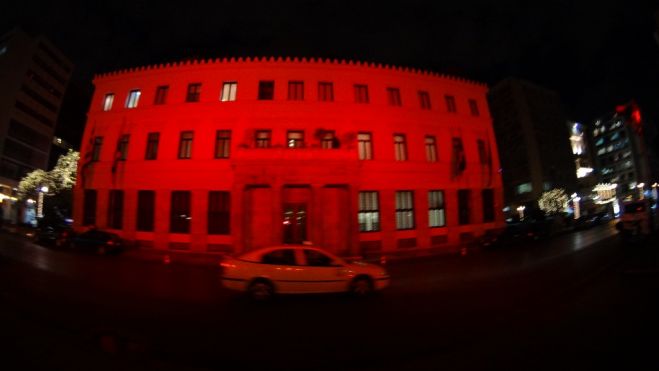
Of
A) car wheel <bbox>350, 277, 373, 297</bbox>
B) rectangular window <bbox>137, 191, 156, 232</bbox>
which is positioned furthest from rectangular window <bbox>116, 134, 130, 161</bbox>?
car wheel <bbox>350, 277, 373, 297</bbox>

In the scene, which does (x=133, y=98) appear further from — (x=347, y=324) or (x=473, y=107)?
(x=473, y=107)

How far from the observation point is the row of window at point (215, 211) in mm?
19172

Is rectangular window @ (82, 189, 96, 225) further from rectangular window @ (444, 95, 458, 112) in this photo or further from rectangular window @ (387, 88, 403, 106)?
rectangular window @ (444, 95, 458, 112)

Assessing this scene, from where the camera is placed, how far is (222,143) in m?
19.7

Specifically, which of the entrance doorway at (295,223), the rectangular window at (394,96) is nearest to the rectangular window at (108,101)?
the entrance doorway at (295,223)

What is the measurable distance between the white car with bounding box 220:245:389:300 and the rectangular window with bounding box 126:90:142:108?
18.8 metres

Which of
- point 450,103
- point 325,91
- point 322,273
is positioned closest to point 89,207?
point 325,91

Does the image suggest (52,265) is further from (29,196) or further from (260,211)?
(29,196)

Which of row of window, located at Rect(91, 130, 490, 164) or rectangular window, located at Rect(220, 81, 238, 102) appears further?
rectangular window, located at Rect(220, 81, 238, 102)

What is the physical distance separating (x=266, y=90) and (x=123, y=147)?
11005mm

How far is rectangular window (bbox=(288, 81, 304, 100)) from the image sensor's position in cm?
2025

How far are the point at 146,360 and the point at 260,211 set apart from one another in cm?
1419

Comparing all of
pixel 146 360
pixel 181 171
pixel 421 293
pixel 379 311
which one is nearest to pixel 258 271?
pixel 379 311

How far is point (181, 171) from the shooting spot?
1964cm
